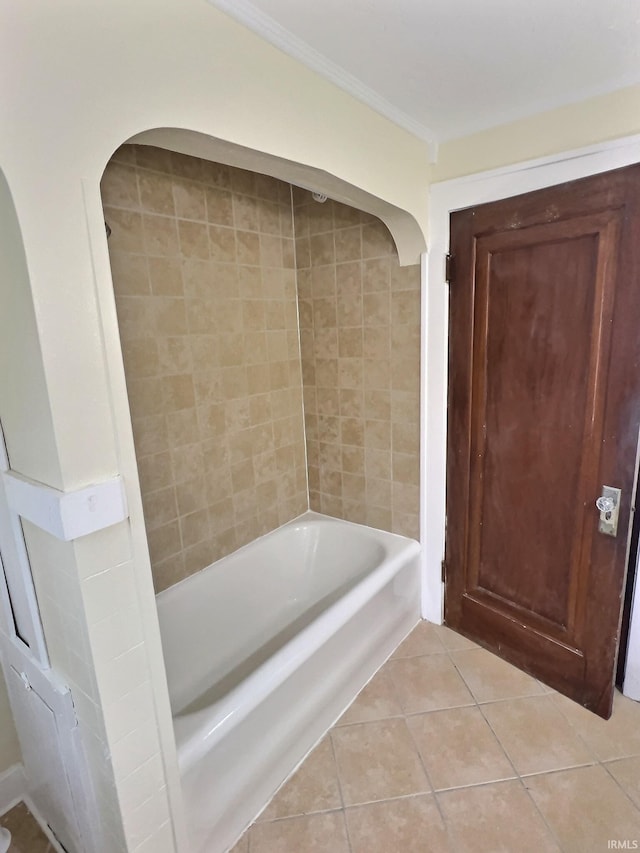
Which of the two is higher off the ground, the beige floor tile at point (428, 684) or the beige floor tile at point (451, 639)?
the beige floor tile at point (451, 639)

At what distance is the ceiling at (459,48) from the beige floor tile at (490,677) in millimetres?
2229

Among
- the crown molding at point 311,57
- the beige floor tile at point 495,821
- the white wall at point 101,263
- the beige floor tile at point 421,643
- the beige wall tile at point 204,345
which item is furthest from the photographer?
the beige floor tile at point 421,643

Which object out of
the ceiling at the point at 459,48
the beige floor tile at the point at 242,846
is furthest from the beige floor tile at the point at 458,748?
the ceiling at the point at 459,48

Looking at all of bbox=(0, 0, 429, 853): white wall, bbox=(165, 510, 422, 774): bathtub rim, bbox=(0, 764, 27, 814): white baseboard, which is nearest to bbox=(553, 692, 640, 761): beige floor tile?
bbox=(165, 510, 422, 774): bathtub rim

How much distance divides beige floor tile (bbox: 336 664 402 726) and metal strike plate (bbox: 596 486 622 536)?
108 centimetres

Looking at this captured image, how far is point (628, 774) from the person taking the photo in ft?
4.97

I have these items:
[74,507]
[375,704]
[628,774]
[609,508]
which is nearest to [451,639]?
[375,704]

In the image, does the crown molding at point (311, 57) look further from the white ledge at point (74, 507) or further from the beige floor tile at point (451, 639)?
the beige floor tile at point (451, 639)

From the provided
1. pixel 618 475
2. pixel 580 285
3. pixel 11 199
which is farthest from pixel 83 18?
pixel 618 475

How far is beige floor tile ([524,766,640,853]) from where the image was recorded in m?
1.33

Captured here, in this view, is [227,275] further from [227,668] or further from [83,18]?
[227,668]

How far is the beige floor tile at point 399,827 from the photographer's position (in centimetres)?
134

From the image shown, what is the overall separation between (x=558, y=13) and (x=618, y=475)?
134 cm

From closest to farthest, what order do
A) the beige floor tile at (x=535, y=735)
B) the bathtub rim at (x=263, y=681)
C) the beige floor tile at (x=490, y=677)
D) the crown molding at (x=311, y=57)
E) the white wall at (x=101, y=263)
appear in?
the white wall at (x=101, y=263), the crown molding at (x=311, y=57), the bathtub rim at (x=263, y=681), the beige floor tile at (x=535, y=735), the beige floor tile at (x=490, y=677)
